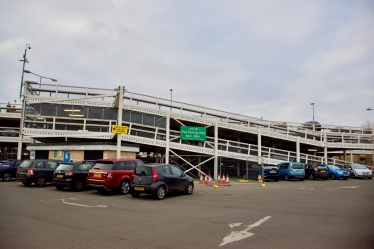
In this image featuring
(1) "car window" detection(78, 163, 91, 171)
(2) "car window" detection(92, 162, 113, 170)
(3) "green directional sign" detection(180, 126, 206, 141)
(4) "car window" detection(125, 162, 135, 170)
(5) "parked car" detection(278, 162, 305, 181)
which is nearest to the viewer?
(2) "car window" detection(92, 162, 113, 170)

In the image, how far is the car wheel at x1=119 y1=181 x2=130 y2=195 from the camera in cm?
1441

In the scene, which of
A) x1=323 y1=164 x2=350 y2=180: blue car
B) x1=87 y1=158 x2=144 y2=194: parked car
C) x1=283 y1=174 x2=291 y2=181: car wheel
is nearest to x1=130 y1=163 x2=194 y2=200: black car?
x1=87 y1=158 x2=144 y2=194: parked car

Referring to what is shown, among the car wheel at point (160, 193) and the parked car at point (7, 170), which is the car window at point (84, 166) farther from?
the parked car at point (7, 170)

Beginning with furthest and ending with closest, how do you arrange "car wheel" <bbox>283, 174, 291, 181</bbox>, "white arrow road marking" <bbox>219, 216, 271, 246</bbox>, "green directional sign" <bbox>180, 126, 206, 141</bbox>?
1. "green directional sign" <bbox>180, 126, 206, 141</bbox>
2. "car wheel" <bbox>283, 174, 291, 181</bbox>
3. "white arrow road marking" <bbox>219, 216, 271, 246</bbox>

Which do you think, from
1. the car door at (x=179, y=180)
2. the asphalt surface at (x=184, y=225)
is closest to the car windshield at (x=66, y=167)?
the asphalt surface at (x=184, y=225)

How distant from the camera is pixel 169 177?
1330cm

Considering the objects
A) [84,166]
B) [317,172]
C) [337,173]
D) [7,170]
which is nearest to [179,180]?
[84,166]

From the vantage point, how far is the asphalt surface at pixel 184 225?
6.03 meters

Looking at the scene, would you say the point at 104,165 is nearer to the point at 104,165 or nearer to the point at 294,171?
the point at 104,165

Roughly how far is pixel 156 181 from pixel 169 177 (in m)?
0.81

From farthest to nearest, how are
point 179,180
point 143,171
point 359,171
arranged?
point 359,171 → point 179,180 → point 143,171

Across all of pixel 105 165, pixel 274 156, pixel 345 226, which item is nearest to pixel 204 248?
pixel 345 226

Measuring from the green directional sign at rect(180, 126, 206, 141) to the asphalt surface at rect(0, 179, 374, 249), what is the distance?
576 inches

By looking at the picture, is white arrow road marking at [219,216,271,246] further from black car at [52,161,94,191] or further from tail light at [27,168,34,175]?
tail light at [27,168,34,175]
